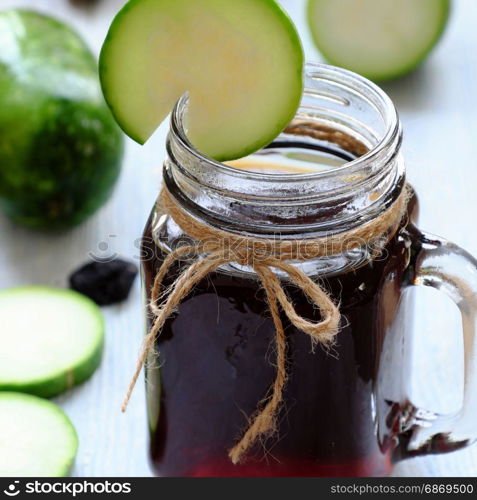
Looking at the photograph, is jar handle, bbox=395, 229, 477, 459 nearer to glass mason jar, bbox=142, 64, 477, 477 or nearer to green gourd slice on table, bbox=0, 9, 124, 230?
glass mason jar, bbox=142, 64, 477, 477

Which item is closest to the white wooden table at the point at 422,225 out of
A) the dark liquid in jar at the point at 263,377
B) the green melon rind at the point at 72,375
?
the green melon rind at the point at 72,375

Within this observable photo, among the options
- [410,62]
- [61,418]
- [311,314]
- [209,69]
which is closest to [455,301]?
[311,314]

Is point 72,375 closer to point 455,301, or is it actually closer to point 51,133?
point 51,133

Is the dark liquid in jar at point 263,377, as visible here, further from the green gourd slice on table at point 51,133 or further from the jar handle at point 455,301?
the green gourd slice on table at point 51,133

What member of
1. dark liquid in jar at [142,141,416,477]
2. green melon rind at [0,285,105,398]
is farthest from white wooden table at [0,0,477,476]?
dark liquid in jar at [142,141,416,477]

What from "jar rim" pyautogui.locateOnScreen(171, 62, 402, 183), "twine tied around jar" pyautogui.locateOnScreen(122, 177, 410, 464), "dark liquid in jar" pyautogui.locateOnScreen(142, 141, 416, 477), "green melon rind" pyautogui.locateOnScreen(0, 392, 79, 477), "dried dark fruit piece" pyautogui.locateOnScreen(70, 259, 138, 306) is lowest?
"dried dark fruit piece" pyautogui.locateOnScreen(70, 259, 138, 306)

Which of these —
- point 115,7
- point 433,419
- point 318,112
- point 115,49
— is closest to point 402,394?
point 433,419

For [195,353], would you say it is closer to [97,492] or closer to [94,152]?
[97,492]
